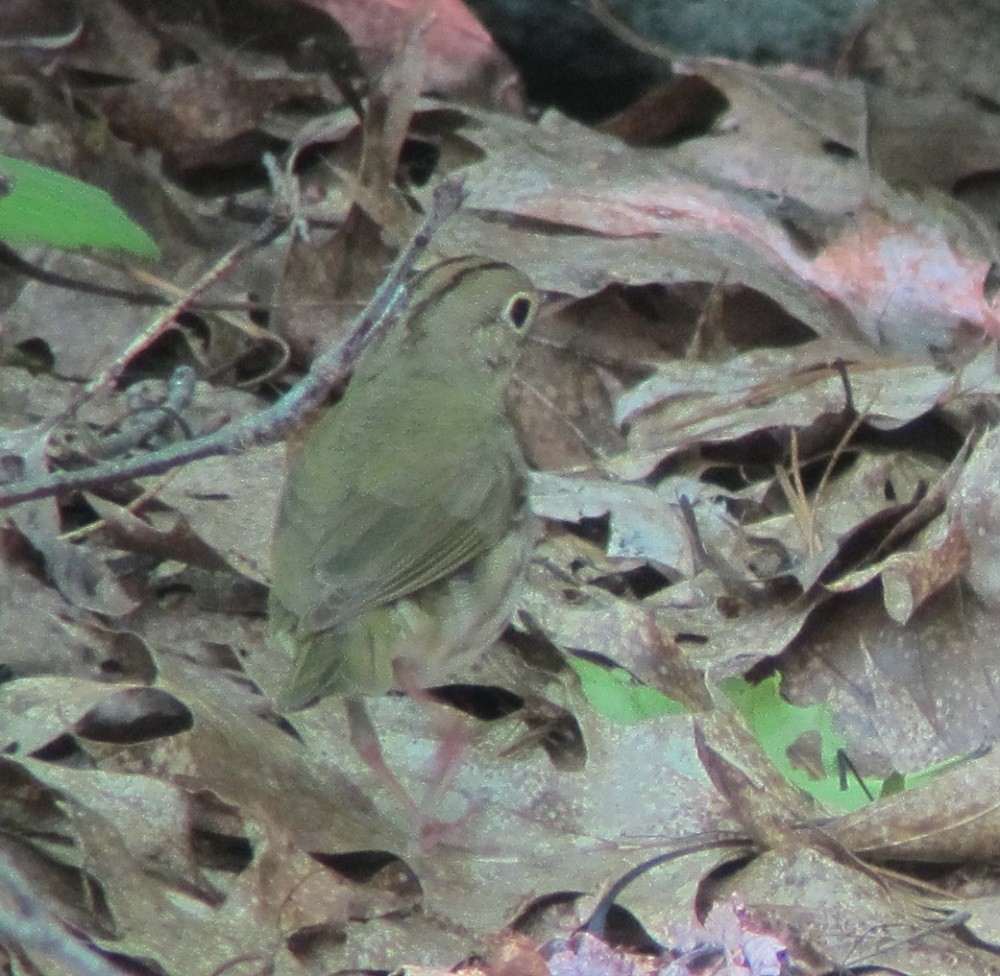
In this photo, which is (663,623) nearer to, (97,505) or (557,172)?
(97,505)

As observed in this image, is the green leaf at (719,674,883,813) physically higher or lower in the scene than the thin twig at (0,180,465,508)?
lower

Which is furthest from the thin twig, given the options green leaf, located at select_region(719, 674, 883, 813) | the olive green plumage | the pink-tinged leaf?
the pink-tinged leaf

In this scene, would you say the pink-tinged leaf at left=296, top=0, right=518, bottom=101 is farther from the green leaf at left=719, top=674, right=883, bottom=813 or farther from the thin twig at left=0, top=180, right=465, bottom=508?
the green leaf at left=719, top=674, right=883, bottom=813

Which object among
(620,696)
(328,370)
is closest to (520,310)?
(620,696)

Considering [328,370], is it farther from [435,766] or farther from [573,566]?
[573,566]

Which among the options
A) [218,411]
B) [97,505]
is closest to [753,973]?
[97,505]

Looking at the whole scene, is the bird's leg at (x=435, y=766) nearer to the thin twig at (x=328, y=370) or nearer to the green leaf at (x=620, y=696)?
the green leaf at (x=620, y=696)
